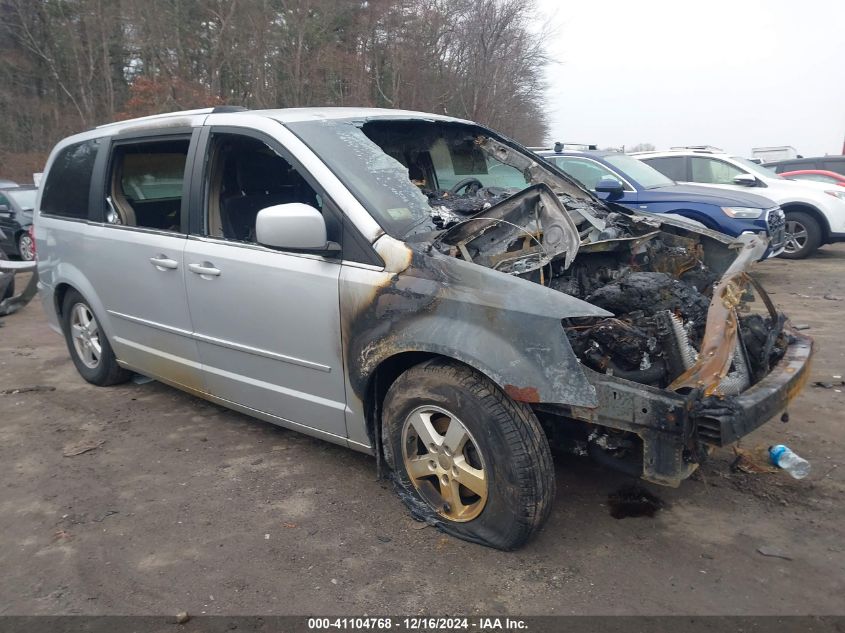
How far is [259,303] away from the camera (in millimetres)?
3285

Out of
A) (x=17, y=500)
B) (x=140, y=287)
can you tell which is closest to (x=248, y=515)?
(x=17, y=500)

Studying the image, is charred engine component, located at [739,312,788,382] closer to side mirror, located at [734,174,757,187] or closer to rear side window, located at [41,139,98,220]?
rear side window, located at [41,139,98,220]

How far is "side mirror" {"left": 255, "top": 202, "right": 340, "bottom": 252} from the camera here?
2.85 meters

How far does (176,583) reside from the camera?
266cm

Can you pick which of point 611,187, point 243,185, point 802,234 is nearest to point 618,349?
point 243,185

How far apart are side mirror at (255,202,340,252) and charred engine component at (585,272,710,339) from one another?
1271mm

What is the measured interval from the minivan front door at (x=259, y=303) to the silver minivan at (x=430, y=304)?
0.01 meters

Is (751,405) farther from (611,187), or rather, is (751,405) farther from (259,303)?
(611,187)

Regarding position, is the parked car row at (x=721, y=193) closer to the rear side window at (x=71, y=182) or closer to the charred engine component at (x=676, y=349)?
the charred engine component at (x=676, y=349)

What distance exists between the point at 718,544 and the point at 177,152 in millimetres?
3590

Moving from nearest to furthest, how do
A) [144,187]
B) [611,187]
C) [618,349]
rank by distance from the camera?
1. [618,349]
2. [144,187]
3. [611,187]

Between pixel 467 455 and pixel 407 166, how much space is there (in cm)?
198

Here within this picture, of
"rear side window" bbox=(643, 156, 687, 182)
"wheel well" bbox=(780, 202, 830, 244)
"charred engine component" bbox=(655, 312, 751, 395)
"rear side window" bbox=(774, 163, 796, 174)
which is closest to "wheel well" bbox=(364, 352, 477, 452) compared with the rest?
"charred engine component" bbox=(655, 312, 751, 395)

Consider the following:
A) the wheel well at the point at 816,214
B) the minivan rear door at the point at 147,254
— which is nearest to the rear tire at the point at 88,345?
the minivan rear door at the point at 147,254
